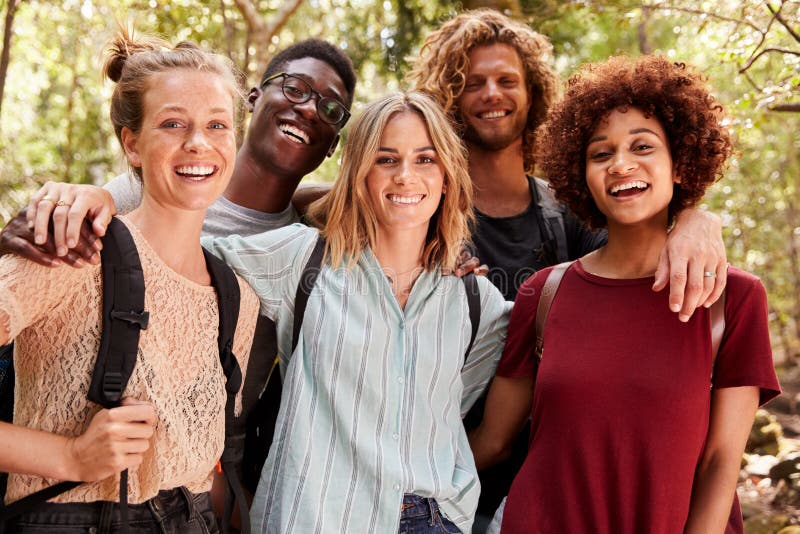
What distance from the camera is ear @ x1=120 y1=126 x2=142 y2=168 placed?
269 cm

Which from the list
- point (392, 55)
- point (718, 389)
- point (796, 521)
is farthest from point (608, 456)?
point (392, 55)

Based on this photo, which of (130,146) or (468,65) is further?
(468,65)

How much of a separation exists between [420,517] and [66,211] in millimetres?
1673

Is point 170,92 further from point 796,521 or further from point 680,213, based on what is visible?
point 796,521

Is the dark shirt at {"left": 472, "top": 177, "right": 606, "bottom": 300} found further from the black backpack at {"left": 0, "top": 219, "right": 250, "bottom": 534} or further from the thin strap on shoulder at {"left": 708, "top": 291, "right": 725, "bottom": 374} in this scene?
the black backpack at {"left": 0, "top": 219, "right": 250, "bottom": 534}

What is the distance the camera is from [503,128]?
4332 mm

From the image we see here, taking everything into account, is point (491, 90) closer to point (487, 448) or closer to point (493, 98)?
point (493, 98)

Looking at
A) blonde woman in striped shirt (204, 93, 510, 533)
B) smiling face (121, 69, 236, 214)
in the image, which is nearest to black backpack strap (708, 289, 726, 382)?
blonde woman in striped shirt (204, 93, 510, 533)

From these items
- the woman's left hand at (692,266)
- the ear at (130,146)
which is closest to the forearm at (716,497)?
the woman's left hand at (692,266)

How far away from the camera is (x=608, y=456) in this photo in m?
2.63

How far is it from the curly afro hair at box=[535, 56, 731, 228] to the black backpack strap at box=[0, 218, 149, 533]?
194 centimetres

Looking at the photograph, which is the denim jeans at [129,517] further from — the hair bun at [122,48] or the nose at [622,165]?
the nose at [622,165]

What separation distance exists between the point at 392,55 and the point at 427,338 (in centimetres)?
525

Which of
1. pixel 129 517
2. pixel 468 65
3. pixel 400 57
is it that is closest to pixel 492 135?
pixel 468 65
